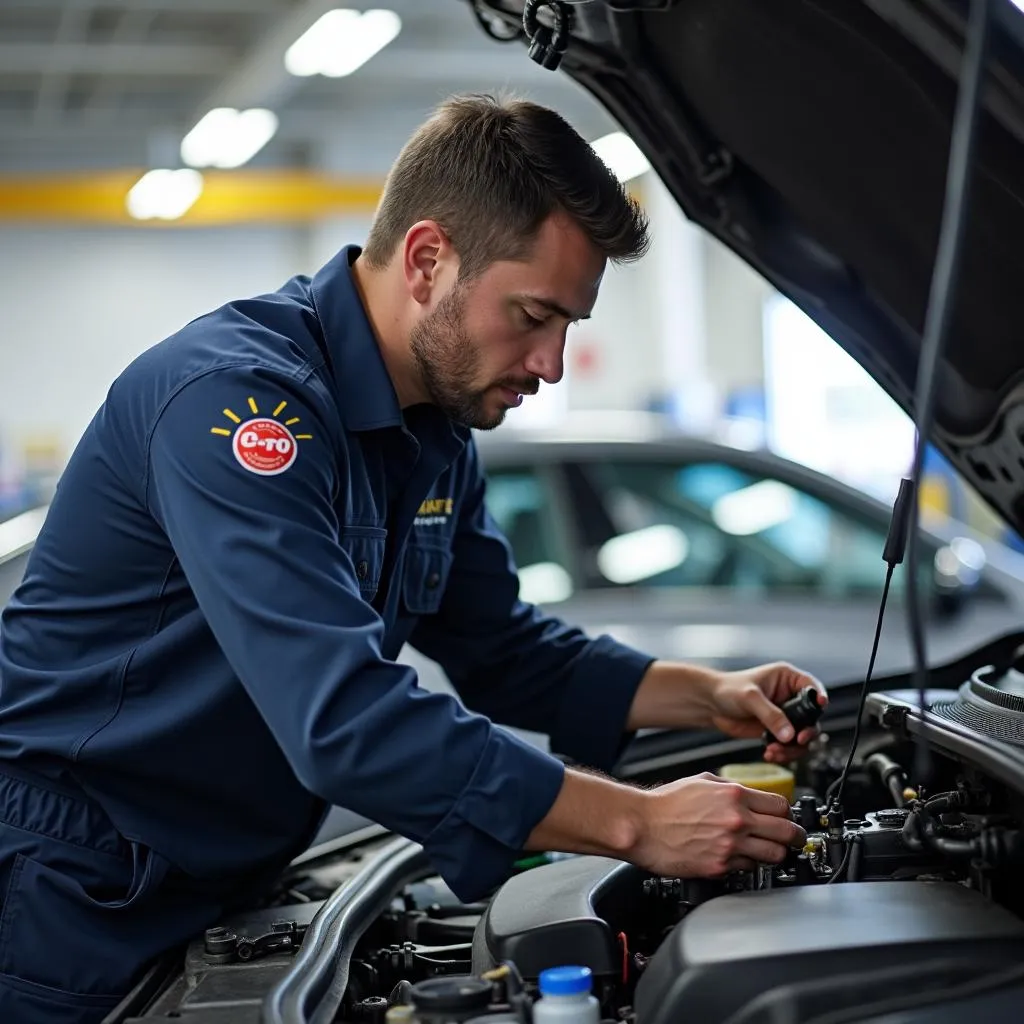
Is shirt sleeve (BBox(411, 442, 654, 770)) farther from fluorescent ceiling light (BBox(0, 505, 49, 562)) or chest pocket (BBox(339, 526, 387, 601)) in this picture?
fluorescent ceiling light (BBox(0, 505, 49, 562))

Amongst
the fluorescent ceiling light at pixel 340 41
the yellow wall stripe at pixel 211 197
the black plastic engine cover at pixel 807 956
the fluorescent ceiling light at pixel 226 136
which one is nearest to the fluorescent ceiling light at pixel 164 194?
the yellow wall stripe at pixel 211 197

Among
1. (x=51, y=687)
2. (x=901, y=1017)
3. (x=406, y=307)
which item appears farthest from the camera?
(x=406, y=307)

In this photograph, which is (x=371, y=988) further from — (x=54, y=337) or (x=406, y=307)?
(x=54, y=337)

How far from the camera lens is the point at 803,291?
2.05m

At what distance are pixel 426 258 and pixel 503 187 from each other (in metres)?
0.13

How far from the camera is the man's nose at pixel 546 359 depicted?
1.73m

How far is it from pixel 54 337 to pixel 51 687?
12179 millimetres

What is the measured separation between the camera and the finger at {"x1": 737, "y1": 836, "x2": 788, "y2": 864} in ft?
4.84

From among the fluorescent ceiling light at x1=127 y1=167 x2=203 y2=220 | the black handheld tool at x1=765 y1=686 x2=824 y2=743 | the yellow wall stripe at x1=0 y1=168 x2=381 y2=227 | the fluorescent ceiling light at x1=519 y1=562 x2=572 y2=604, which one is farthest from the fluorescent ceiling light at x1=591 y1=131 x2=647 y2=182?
the black handheld tool at x1=765 y1=686 x2=824 y2=743

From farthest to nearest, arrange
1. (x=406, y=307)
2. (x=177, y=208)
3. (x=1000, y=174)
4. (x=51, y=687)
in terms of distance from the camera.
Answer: (x=177, y=208)
(x=406, y=307)
(x=51, y=687)
(x=1000, y=174)

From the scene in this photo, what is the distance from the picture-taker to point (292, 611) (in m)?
1.43

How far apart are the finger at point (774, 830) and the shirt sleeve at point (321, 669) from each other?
22cm

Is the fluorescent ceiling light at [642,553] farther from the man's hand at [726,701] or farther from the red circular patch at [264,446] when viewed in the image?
the red circular patch at [264,446]

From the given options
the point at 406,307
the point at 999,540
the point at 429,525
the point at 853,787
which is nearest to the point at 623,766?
the point at 853,787
